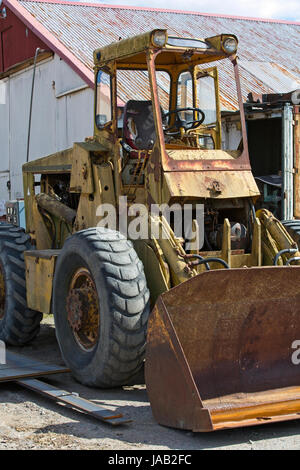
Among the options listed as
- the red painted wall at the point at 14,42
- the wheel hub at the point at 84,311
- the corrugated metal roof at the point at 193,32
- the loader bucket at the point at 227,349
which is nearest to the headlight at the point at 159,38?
the wheel hub at the point at 84,311

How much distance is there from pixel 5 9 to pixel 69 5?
168cm

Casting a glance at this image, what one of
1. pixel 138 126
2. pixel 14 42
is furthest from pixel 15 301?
pixel 14 42

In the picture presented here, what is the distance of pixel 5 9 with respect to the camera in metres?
19.4

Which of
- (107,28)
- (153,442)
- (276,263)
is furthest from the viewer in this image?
(107,28)

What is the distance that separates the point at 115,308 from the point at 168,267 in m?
0.63

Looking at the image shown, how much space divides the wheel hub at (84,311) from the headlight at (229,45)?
8.34ft

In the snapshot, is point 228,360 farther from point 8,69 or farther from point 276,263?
point 8,69

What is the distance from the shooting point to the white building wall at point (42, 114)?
1611cm

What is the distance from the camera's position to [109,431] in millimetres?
5223

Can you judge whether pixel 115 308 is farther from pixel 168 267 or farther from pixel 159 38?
pixel 159 38

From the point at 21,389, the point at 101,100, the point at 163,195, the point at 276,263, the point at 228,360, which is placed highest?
the point at 101,100

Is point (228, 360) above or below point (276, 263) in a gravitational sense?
below

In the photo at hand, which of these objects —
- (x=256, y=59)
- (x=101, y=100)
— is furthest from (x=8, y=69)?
(x=101, y=100)

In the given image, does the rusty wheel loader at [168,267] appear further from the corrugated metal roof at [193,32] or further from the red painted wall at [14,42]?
the red painted wall at [14,42]
